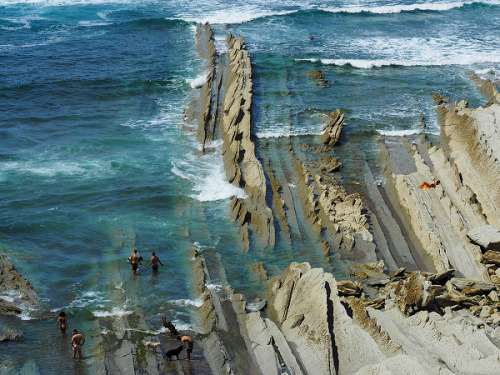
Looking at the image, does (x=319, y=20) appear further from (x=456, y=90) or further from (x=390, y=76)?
(x=456, y=90)

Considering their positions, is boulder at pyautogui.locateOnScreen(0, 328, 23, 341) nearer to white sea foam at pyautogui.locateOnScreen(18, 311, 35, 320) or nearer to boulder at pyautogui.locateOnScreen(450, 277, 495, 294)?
white sea foam at pyautogui.locateOnScreen(18, 311, 35, 320)

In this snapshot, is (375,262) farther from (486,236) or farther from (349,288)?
(486,236)

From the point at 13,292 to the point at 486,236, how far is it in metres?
19.8

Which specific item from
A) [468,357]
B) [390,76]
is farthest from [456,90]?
[468,357]

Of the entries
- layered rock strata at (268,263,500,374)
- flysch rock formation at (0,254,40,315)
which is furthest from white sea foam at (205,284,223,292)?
flysch rock formation at (0,254,40,315)

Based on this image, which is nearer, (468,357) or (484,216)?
(468,357)

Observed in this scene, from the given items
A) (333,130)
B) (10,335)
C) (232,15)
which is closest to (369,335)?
(10,335)

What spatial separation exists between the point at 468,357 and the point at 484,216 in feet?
37.8

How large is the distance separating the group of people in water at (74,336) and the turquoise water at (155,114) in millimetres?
552

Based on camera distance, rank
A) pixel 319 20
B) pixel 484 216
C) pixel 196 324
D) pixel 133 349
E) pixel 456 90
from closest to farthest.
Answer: pixel 133 349 < pixel 196 324 < pixel 484 216 < pixel 456 90 < pixel 319 20

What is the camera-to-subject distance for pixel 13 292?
2441cm

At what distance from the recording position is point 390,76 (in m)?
49.4

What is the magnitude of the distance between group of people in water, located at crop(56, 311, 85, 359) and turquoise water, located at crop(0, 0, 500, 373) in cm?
55

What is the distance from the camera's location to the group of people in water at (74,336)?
2141 centimetres
